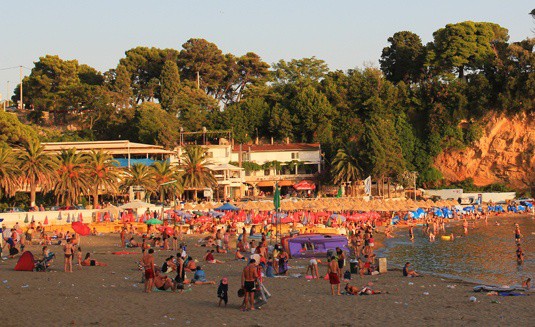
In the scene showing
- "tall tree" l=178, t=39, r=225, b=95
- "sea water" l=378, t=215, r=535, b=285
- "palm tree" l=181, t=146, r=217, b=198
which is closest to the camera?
"sea water" l=378, t=215, r=535, b=285

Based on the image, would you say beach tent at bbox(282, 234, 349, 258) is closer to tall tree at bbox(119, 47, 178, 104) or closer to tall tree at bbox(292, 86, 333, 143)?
tall tree at bbox(292, 86, 333, 143)

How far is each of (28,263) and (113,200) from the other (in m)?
33.7

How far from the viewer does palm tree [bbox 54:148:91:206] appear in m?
48.5

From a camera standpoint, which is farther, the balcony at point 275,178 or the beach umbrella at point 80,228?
the balcony at point 275,178

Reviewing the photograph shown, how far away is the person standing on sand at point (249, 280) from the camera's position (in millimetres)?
16719

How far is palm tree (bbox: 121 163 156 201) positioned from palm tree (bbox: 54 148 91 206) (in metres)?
5.59

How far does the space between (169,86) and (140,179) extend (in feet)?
94.2

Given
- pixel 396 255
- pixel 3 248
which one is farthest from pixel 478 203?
pixel 3 248

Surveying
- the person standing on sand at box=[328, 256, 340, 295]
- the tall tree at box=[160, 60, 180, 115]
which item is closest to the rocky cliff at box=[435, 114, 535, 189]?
the tall tree at box=[160, 60, 180, 115]

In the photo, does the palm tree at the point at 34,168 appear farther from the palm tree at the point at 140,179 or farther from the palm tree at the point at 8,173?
the palm tree at the point at 140,179

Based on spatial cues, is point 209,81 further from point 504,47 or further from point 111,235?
point 111,235

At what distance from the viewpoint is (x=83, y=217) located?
43.7m

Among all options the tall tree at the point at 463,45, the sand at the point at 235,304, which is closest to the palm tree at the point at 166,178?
the tall tree at the point at 463,45

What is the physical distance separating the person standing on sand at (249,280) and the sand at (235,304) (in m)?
0.35
